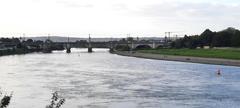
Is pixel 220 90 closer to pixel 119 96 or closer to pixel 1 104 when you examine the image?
pixel 119 96

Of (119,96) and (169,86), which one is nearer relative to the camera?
(119,96)

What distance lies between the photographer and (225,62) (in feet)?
231

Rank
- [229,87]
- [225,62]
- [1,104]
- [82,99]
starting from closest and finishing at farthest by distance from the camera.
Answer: [1,104]
[82,99]
[229,87]
[225,62]

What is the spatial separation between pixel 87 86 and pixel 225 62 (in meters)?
38.7

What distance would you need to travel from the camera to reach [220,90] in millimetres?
32125

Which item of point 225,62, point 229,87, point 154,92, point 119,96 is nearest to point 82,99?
point 119,96

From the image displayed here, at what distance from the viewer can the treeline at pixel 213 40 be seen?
355 feet

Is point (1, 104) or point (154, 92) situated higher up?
point (1, 104)

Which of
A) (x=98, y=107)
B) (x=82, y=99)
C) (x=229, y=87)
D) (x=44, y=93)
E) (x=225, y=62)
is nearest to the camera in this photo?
(x=98, y=107)

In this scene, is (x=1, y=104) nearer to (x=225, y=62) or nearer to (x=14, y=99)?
(x=14, y=99)

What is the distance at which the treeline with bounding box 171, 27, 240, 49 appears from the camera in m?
108

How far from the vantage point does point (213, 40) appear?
11644cm

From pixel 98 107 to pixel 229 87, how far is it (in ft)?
42.3

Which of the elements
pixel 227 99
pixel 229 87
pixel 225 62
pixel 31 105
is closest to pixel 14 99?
pixel 31 105
